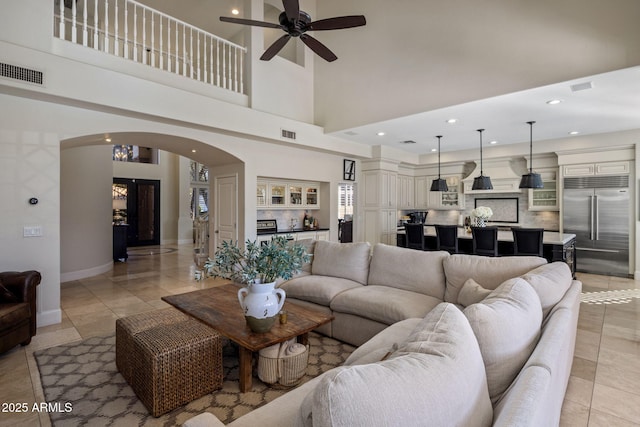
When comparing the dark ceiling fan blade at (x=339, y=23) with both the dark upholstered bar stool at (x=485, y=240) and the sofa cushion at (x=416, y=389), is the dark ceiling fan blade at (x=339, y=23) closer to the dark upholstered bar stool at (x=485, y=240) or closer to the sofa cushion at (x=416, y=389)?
the sofa cushion at (x=416, y=389)

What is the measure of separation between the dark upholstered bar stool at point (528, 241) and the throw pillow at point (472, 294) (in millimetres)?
2816

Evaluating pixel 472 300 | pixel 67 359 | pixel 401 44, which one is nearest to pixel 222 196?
pixel 67 359

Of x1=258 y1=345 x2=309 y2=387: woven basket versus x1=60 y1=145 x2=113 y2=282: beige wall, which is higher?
x1=60 y1=145 x2=113 y2=282: beige wall

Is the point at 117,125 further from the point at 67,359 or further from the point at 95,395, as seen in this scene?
the point at 95,395

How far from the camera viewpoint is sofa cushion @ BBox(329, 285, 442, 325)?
2.74m

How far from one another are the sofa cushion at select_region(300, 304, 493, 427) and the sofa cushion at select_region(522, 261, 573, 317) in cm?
120

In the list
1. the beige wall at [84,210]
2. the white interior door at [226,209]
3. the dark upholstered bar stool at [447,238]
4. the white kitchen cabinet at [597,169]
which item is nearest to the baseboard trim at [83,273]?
the beige wall at [84,210]

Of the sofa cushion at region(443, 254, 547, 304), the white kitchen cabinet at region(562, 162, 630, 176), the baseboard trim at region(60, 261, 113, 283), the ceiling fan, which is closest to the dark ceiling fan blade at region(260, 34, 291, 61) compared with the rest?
the ceiling fan

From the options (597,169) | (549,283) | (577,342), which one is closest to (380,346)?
(549,283)

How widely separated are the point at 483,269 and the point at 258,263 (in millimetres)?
1989

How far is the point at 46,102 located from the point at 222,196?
3071 millimetres

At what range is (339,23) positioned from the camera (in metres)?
3.23

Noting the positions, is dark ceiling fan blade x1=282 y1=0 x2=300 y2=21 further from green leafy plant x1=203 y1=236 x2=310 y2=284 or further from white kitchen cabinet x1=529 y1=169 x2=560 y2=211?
white kitchen cabinet x1=529 y1=169 x2=560 y2=211

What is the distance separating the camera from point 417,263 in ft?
10.8
